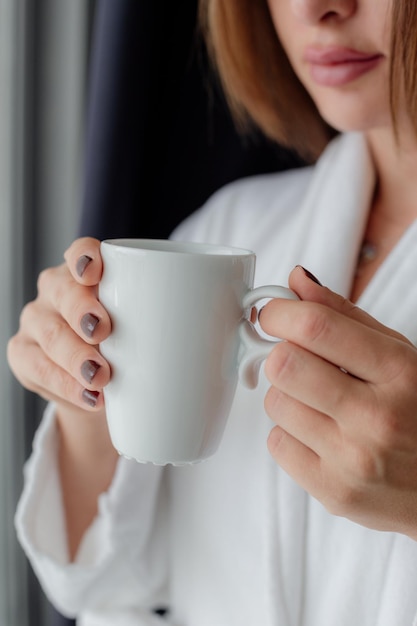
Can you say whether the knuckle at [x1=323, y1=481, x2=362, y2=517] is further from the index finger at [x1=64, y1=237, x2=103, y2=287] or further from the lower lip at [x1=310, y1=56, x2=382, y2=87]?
the lower lip at [x1=310, y1=56, x2=382, y2=87]

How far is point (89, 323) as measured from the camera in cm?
62

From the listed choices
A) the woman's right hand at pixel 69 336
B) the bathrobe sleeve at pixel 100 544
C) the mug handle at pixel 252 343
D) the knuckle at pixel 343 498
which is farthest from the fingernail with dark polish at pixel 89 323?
the bathrobe sleeve at pixel 100 544

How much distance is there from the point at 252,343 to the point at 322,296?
0.08 m

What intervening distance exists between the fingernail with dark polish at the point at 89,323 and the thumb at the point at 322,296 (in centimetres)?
16

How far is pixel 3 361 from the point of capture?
43.1 inches

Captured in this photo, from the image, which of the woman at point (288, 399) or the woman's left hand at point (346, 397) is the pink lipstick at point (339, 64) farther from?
the woman's left hand at point (346, 397)

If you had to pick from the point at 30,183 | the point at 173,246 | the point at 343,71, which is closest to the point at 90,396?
the point at 173,246

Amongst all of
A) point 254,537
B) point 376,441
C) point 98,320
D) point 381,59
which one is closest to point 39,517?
point 254,537

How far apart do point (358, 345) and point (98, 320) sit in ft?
0.70

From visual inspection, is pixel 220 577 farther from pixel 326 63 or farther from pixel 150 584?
pixel 326 63

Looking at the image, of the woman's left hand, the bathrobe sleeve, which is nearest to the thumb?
the woman's left hand

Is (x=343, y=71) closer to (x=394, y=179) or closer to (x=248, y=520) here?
(x=394, y=179)

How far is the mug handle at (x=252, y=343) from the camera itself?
587 millimetres

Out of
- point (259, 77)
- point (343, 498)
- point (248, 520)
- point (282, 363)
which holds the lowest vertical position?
point (248, 520)
